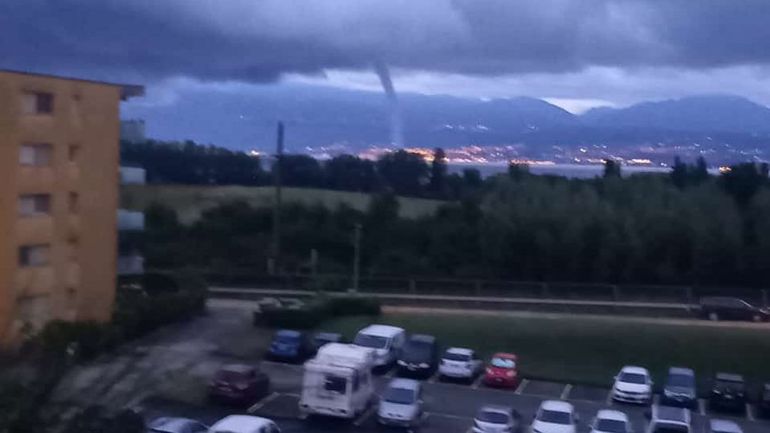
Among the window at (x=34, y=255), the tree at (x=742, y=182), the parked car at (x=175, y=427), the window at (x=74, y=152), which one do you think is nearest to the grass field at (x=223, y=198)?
the tree at (x=742, y=182)

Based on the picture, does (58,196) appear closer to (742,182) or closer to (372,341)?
(372,341)

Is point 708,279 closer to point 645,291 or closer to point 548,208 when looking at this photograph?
point 645,291

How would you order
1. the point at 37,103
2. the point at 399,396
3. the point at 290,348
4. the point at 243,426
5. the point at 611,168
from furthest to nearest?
1. the point at 611,168
2. the point at 290,348
3. the point at 37,103
4. the point at 399,396
5. the point at 243,426

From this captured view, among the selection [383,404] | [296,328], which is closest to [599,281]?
[296,328]

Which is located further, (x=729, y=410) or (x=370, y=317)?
(x=370, y=317)

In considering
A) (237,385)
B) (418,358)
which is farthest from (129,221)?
(237,385)

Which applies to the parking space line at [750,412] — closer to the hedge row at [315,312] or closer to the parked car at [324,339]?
the parked car at [324,339]
